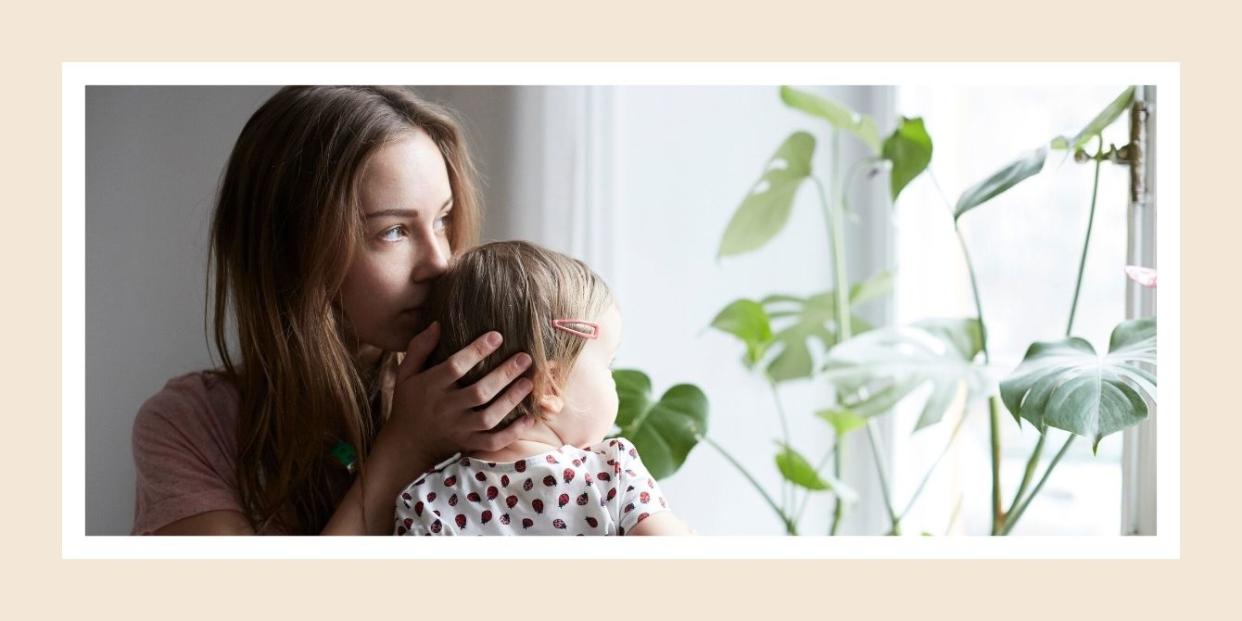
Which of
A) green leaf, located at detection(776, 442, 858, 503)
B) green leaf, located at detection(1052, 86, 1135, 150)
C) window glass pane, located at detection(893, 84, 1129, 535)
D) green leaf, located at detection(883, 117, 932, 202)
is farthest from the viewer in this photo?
window glass pane, located at detection(893, 84, 1129, 535)

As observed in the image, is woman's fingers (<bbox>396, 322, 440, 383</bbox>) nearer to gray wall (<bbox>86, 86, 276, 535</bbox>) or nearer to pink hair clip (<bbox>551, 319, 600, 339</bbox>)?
pink hair clip (<bbox>551, 319, 600, 339</bbox>)

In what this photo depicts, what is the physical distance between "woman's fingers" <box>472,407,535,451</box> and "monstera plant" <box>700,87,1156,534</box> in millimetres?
189

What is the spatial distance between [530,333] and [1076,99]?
1.16 m

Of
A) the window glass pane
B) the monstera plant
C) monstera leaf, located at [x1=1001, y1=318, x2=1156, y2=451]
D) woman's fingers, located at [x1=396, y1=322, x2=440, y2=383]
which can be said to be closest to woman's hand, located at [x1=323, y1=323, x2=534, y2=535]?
woman's fingers, located at [x1=396, y1=322, x2=440, y2=383]

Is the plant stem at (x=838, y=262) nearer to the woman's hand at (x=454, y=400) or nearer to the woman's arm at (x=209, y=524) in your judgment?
the woman's hand at (x=454, y=400)

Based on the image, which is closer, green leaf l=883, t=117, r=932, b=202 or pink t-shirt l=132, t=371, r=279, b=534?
pink t-shirt l=132, t=371, r=279, b=534

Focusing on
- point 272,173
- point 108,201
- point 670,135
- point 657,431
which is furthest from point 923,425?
point 108,201

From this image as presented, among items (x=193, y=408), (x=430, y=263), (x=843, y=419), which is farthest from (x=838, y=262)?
(x=193, y=408)

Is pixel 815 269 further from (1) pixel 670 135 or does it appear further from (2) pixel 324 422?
(2) pixel 324 422

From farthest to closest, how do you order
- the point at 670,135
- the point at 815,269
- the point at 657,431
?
1. the point at 815,269
2. the point at 670,135
3. the point at 657,431

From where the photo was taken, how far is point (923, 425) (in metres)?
1.00

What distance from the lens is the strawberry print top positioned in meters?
0.73
